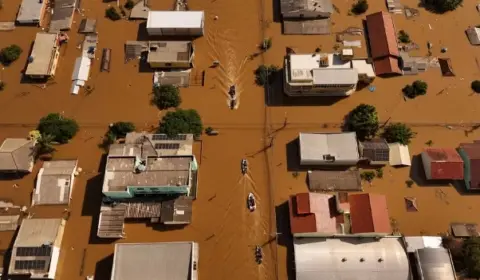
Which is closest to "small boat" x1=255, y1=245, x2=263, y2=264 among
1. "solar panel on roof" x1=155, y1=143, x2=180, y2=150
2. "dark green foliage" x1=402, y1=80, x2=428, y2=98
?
"solar panel on roof" x1=155, y1=143, x2=180, y2=150

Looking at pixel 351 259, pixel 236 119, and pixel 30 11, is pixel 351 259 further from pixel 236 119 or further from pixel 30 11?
pixel 30 11

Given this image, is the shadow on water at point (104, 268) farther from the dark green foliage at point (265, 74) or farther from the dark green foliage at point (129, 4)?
the dark green foliage at point (129, 4)

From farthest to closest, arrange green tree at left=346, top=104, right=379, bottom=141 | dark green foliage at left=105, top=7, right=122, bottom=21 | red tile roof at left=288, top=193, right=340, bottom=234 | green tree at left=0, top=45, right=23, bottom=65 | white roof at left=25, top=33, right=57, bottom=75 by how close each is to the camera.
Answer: dark green foliage at left=105, top=7, right=122, bottom=21, green tree at left=0, top=45, right=23, bottom=65, white roof at left=25, top=33, right=57, bottom=75, green tree at left=346, top=104, right=379, bottom=141, red tile roof at left=288, top=193, right=340, bottom=234

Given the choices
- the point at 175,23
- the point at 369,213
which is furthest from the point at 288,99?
the point at 175,23

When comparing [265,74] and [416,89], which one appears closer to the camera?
[416,89]

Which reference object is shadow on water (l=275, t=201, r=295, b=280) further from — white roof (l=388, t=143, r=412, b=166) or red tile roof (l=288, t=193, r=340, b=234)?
white roof (l=388, t=143, r=412, b=166)
